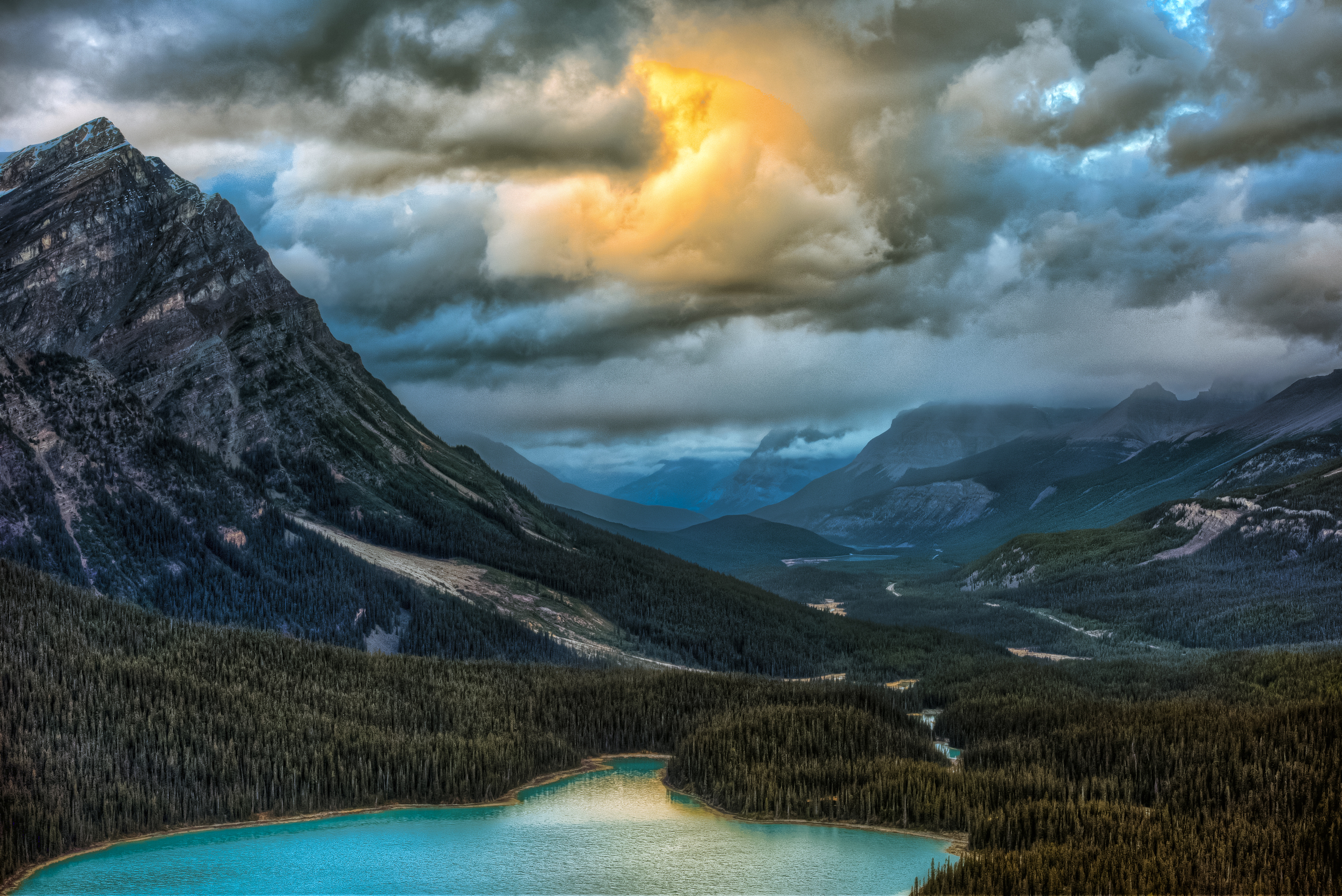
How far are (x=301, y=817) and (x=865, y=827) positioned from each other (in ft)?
123

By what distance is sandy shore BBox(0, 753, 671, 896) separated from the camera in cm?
5566

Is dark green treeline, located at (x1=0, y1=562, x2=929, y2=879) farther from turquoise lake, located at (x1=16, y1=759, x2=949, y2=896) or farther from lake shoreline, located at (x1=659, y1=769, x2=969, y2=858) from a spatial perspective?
lake shoreline, located at (x1=659, y1=769, x2=969, y2=858)

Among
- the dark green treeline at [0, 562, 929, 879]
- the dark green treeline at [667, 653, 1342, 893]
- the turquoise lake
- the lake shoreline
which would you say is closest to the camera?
the dark green treeline at [667, 653, 1342, 893]

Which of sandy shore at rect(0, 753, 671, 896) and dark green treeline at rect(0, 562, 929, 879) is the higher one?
dark green treeline at rect(0, 562, 929, 879)

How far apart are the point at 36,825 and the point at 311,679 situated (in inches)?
1419

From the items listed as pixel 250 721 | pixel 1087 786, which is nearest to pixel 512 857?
pixel 250 721

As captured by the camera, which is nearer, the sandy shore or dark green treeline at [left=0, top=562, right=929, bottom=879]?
the sandy shore

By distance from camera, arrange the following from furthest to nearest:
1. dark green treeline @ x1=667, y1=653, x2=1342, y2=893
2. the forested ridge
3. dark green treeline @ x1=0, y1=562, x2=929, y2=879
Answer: dark green treeline @ x1=0, y1=562, x2=929, y2=879
the forested ridge
dark green treeline @ x1=667, y1=653, x2=1342, y2=893

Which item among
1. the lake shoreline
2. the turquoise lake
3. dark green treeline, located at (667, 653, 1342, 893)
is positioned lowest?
the lake shoreline

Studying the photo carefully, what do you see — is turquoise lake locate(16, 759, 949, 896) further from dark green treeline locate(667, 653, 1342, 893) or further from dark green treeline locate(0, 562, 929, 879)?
dark green treeline locate(667, 653, 1342, 893)

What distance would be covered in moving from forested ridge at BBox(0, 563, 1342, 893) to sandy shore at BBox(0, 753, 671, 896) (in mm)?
615

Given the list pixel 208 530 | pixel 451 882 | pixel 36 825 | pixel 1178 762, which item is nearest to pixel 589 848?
pixel 451 882

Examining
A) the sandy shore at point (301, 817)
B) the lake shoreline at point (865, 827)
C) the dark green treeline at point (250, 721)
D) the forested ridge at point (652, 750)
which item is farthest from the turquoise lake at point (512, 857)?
the forested ridge at point (652, 750)

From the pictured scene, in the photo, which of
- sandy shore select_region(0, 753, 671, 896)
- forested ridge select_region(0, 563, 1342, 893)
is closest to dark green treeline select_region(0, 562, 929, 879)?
forested ridge select_region(0, 563, 1342, 893)
